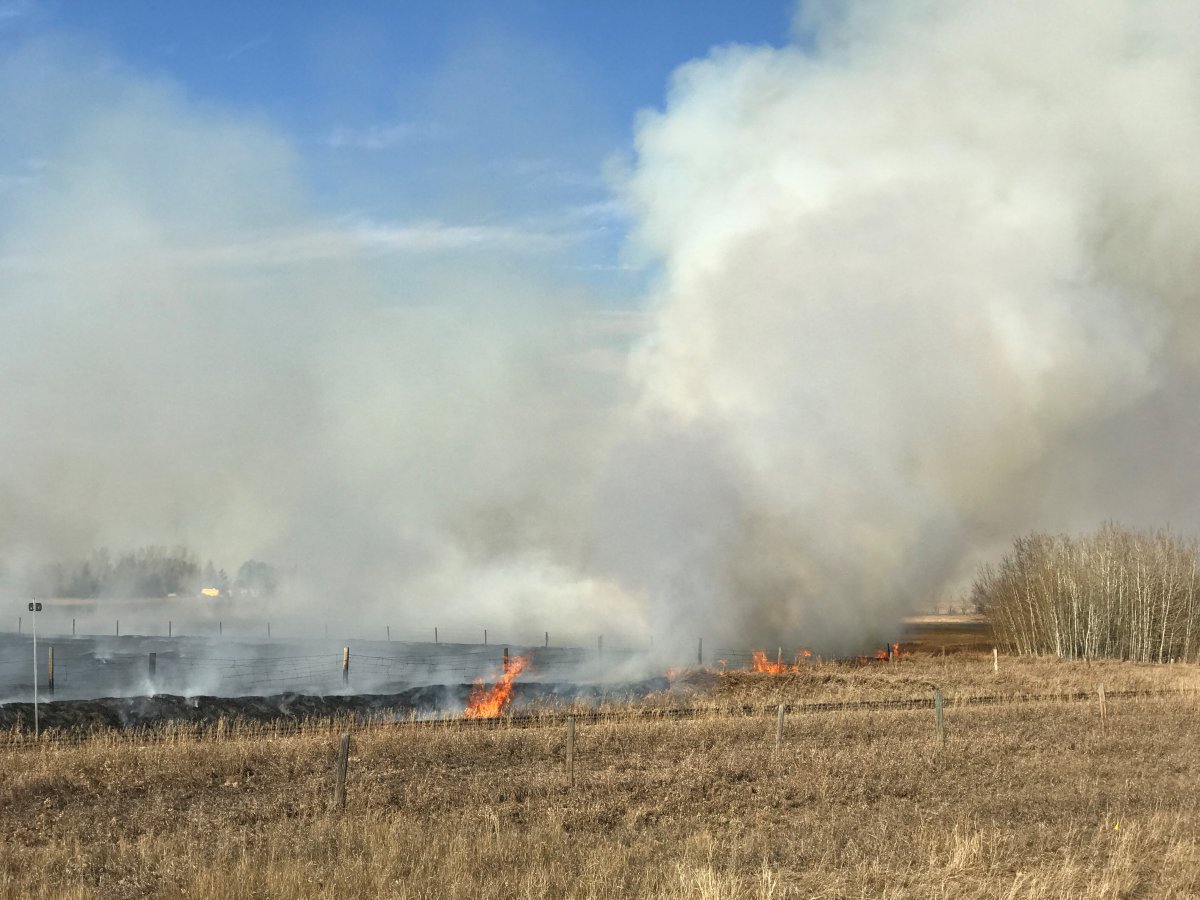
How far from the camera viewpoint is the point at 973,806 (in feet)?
61.8

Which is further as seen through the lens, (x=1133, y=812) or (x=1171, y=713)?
(x=1171, y=713)

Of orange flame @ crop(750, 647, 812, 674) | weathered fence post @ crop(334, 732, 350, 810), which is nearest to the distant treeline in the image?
orange flame @ crop(750, 647, 812, 674)

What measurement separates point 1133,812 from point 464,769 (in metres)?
12.8

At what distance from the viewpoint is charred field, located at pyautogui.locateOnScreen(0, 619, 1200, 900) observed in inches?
517

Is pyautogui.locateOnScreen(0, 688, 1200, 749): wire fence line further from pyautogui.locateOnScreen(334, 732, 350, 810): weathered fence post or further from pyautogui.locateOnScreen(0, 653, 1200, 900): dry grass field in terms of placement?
pyautogui.locateOnScreen(334, 732, 350, 810): weathered fence post

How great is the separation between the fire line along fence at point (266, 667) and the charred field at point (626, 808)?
59.5 ft

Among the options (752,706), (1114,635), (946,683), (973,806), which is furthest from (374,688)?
(1114,635)

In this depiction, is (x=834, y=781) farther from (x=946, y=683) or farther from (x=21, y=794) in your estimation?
(x=946, y=683)

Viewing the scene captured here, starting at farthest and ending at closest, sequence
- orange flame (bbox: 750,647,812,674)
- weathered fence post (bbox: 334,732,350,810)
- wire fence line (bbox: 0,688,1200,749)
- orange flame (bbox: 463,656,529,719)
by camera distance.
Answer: orange flame (bbox: 750,647,812,674)
orange flame (bbox: 463,656,529,719)
wire fence line (bbox: 0,688,1200,749)
weathered fence post (bbox: 334,732,350,810)

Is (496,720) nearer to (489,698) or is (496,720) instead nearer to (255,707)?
(489,698)

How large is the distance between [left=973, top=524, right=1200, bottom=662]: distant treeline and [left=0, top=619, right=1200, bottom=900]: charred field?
4212cm

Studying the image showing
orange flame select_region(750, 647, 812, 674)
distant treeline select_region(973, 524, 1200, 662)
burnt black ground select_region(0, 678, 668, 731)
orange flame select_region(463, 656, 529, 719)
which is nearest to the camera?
burnt black ground select_region(0, 678, 668, 731)

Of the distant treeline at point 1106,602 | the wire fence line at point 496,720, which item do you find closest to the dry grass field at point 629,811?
the wire fence line at point 496,720

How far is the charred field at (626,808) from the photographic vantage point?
13125mm
